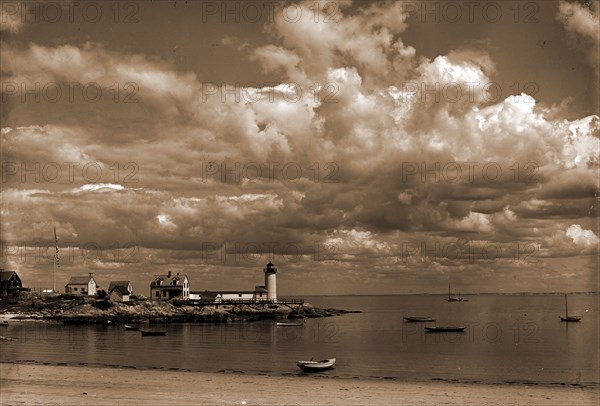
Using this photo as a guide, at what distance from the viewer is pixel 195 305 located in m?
135

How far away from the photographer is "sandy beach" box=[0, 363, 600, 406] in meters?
35.4

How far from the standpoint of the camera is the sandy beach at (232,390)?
35375mm

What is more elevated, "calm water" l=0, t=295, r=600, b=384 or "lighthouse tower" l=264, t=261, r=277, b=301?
"lighthouse tower" l=264, t=261, r=277, b=301

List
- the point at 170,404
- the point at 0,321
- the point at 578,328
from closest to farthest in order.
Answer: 1. the point at 170,404
2. the point at 0,321
3. the point at 578,328

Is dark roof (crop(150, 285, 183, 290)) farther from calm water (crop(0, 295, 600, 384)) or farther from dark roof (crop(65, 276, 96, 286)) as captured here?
calm water (crop(0, 295, 600, 384))

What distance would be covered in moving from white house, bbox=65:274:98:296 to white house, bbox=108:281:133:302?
176 inches

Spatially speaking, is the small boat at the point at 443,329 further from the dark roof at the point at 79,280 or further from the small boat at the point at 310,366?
the dark roof at the point at 79,280

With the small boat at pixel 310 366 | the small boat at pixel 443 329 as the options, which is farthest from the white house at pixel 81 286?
the small boat at pixel 310 366

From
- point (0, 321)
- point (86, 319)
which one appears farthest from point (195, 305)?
point (0, 321)

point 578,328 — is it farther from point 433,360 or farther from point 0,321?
point 0,321

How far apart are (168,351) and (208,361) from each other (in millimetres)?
11126

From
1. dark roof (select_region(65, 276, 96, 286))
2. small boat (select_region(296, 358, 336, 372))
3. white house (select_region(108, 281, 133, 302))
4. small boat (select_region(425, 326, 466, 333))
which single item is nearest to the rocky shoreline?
white house (select_region(108, 281, 133, 302))

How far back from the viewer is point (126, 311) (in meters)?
124

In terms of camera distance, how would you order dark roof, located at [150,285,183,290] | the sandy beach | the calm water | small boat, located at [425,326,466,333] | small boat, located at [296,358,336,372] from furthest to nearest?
dark roof, located at [150,285,183,290]
small boat, located at [425,326,466,333]
the calm water
small boat, located at [296,358,336,372]
the sandy beach
